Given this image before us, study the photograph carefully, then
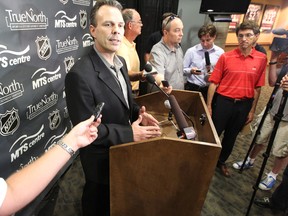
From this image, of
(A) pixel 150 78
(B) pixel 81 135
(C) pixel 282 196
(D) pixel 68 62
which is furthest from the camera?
(D) pixel 68 62

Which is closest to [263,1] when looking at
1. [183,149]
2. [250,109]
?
[250,109]

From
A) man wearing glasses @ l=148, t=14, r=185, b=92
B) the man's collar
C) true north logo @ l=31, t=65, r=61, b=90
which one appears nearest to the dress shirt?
man wearing glasses @ l=148, t=14, r=185, b=92

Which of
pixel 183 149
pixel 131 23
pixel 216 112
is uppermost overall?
pixel 131 23

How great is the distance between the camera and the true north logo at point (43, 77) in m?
1.54

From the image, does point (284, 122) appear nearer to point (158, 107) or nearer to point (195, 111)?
point (195, 111)

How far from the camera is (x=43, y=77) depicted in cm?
164

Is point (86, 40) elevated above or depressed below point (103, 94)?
above

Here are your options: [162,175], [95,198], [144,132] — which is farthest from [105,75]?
[95,198]

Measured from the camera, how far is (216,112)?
2184 millimetres

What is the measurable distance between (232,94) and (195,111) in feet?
2.00

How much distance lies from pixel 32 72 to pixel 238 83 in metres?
1.86

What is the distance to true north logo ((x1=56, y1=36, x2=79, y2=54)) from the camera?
184cm

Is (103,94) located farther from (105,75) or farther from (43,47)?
(43,47)

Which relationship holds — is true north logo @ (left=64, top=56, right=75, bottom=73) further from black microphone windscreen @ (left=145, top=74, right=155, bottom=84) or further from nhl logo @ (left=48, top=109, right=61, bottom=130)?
black microphone windscreen @ (left=145, top=74, right=155, bottom=84)
